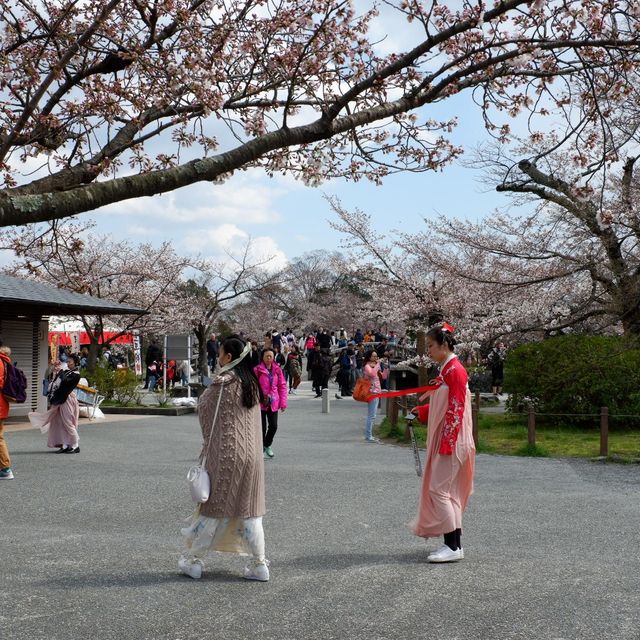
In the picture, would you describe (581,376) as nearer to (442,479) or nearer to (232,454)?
(442,479)

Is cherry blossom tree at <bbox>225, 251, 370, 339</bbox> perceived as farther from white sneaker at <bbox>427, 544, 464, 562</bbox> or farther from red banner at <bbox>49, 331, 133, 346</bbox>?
white sneaker at <bbox>427, 544, 464, 562</bbox>

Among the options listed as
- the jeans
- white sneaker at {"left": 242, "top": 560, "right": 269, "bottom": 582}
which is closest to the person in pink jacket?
the jeans

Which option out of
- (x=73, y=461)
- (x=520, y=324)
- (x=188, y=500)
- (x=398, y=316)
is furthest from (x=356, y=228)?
(x=188, y=500)

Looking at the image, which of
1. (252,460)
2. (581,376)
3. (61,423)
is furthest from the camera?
(581,376)

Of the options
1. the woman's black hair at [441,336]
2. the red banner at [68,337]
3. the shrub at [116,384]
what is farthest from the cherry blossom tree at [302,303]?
the woman's black hair at [441,336]

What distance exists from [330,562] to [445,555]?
0.86 metres

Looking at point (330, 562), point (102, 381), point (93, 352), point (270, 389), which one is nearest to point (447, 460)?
point (330, 562)

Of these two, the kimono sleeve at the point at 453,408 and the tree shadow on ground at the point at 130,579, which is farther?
the kimono sleeve at the point at 453,408

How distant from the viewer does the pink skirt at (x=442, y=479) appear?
237 inches

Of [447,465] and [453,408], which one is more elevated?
[453,408]

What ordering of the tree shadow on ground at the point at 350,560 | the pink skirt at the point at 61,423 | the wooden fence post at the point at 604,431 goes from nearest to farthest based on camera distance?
the tree shadow on ground at the point at 350,560 → the wooden fence post at the point at 604,431 → the pink skirt at the point at 61,423

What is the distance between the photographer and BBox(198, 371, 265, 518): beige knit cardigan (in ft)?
18.4

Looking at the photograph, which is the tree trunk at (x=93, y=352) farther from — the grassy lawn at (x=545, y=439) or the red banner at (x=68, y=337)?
the grassy lawn at (x=545, y=439)

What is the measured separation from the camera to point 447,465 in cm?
613
